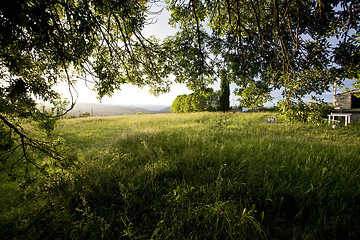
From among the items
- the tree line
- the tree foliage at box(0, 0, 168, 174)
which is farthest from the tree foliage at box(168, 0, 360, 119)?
the tree foliage at box(0, 0, 168, 174)

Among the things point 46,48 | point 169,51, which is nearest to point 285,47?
point 169,51

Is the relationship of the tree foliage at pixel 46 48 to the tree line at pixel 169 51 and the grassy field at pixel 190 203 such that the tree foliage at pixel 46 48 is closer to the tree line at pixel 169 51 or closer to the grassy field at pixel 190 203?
the tree line at pixel 169 51

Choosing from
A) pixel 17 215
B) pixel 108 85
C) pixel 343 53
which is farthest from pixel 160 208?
pixel 343 53

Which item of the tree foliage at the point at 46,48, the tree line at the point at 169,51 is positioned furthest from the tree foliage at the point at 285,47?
the tree foliage at the point at 46,48

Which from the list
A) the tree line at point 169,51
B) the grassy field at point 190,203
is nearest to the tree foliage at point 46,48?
the tree line at point 169,51

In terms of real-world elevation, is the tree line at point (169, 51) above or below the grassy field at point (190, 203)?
above

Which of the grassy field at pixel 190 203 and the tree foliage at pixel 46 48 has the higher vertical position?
the tree foliage at pixel 46 48

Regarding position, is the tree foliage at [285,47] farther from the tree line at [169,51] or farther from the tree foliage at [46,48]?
the tree foliage at [46,48]

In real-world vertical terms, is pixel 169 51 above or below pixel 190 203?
above

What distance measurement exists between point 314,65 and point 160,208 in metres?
4.22

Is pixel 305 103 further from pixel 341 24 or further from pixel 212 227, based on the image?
pixel 212 227

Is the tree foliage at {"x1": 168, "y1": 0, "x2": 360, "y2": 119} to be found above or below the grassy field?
above

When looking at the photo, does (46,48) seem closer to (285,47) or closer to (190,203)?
(190,203)

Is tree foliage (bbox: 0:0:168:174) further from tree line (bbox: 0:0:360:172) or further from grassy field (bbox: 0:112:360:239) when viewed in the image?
grassy field (bbox: 0:112:360:239)
